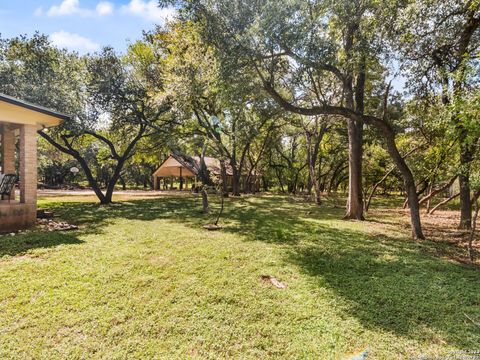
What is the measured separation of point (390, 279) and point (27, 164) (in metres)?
8.91

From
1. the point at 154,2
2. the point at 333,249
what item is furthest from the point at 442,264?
the point at 154,2

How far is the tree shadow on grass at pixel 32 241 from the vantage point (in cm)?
505

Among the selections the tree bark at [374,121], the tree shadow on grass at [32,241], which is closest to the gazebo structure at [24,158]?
the tree shadow on grass at [32,241]

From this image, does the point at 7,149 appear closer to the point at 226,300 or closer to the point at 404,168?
the point at 226,300

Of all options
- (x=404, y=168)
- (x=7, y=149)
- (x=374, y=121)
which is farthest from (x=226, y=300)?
(x=7, y=149)

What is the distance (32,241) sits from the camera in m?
5.64

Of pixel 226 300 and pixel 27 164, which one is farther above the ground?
pixel 27 164

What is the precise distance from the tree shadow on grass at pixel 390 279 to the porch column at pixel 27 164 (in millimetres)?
1777

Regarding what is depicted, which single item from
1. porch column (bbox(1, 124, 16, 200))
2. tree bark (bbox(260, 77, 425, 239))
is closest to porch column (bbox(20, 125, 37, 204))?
porch column (bbox(1, 124, 16, 200))

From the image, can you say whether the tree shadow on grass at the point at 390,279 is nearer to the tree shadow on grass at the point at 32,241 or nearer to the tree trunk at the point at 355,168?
the tree shadow on grass at the point at 32,241

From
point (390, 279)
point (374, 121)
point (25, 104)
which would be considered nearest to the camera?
point (390, 279)

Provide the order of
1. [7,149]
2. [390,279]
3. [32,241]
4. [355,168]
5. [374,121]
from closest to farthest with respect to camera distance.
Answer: [390,279]
[32,241]
[374,121]
[7,149]
[355,168]

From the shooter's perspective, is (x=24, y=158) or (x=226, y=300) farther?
(x=24, y=158)

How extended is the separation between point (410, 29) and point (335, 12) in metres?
1.79
